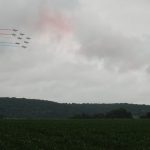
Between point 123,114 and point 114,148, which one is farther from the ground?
point 123,114

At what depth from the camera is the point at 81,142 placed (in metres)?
37.7

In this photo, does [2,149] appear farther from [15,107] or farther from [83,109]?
[83,109]

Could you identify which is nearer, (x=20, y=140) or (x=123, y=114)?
(x=20, y=140)

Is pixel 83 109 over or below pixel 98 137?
over

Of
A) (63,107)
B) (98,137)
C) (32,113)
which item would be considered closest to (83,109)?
(63,107)

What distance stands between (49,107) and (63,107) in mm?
10887

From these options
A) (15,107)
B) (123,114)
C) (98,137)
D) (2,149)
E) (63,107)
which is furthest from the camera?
(63,107)

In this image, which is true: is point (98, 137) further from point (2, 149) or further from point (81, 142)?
point (2, 149)

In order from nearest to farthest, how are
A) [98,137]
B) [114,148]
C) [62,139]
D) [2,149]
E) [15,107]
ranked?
[2,149] < [114,148] < [62,139] < [98,137] < [15,107]

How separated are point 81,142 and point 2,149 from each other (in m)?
7.09

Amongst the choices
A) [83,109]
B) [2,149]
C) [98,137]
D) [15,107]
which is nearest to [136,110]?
[83,109]

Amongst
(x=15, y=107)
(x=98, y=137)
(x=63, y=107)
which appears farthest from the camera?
(x=63, y=107)

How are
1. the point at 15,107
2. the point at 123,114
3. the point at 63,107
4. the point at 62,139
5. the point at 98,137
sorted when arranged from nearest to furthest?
the point at 62,139 < the point at 98,137 < the point at 123,114 < the point at 15,107 < the point at 63,107

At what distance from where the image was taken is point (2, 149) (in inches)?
1261
